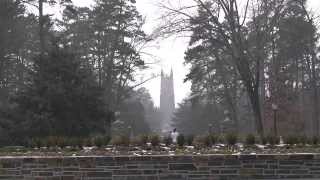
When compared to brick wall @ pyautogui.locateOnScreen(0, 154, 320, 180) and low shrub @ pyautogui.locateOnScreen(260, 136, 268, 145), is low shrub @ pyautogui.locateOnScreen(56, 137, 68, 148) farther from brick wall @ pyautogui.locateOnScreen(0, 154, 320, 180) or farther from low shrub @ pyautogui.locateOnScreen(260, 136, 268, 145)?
low shrub @ pyautogui.locateOnScreen(260, 136, 268, 145)

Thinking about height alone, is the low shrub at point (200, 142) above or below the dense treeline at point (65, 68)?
below

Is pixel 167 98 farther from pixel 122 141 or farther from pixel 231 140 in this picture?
pixel 231 140

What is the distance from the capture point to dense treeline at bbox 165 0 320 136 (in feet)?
106

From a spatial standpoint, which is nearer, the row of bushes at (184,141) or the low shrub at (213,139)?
the row of bushes at (184,141)

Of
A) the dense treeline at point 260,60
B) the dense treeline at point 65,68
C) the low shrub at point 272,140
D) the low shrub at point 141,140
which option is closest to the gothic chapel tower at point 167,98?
the dense treeline at point 260,60

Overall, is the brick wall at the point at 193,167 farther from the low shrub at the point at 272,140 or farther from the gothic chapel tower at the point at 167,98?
the gothic chapel tower at the point at 167,98

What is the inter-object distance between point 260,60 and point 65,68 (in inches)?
512

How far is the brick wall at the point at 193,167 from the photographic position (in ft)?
38.4

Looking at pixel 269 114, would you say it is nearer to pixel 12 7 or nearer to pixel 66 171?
pixel 12 7

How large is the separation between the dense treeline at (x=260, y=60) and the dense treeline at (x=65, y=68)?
4.57 m

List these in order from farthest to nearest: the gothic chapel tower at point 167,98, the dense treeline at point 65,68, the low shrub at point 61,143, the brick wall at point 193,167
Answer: the gothic chapel tower at point 167,98 → the dense treeline at point 65,68 → the low shrub at point 61,143 → the brick wall at point 193,167

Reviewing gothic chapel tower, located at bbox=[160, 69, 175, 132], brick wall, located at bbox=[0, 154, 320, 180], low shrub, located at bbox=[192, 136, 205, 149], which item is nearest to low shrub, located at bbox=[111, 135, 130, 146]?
low shrub, located at bbox=[192, 136, 205, 149]

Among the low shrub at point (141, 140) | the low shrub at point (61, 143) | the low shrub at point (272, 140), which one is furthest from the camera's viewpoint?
the low shrub at point (61, 143)

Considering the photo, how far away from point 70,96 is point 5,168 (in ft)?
46.7
